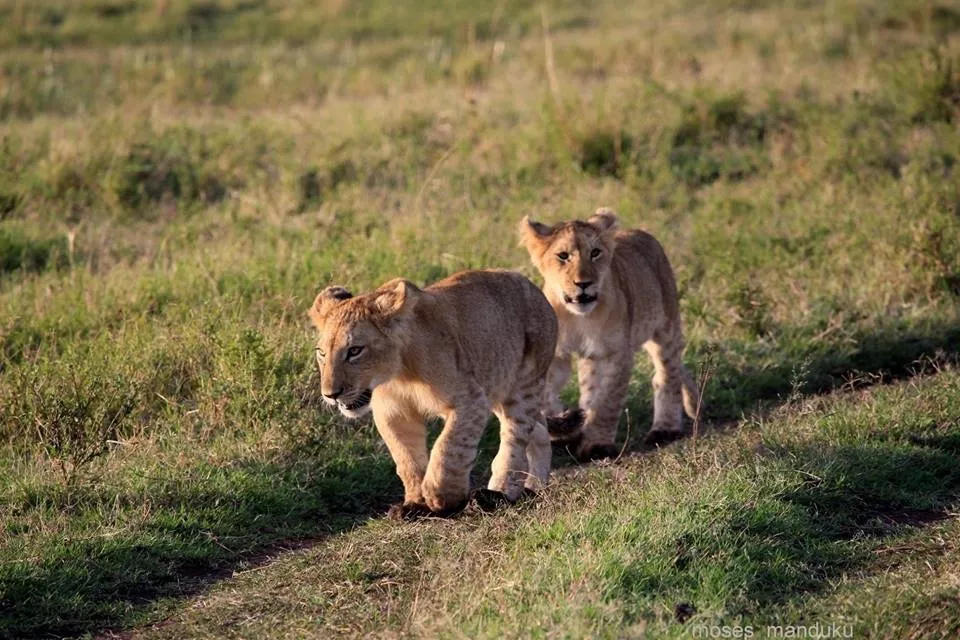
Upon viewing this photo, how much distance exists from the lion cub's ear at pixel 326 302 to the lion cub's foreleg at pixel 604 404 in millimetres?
1958

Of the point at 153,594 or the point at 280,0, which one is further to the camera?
the point at 280,0

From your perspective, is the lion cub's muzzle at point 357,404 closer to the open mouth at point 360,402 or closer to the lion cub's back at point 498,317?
the open mouth at point 360,402

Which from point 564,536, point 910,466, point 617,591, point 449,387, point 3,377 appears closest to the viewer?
point 617,591

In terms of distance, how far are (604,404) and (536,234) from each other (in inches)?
38.8

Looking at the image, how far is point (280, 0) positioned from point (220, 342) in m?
15.3

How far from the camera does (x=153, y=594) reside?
530 cm

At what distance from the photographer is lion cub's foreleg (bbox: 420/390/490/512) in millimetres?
5711

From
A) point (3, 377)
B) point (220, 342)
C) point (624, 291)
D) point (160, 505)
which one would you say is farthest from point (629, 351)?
point (3, 377)

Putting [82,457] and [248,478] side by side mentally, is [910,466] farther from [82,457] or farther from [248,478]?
[82,457]

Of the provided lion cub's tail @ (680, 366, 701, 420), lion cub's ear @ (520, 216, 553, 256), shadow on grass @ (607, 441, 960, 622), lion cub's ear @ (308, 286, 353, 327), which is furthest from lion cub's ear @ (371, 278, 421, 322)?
lion cub's tail @ (680, 366, 701, 420)

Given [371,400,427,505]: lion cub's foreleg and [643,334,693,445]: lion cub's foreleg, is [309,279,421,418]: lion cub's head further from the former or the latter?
[643,334,693,445]: lion cub's foreleg

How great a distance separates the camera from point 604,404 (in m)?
7.33

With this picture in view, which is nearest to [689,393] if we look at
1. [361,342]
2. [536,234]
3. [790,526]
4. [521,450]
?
[536,234]

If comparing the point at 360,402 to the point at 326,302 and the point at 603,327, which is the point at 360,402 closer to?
the point at 326,302
